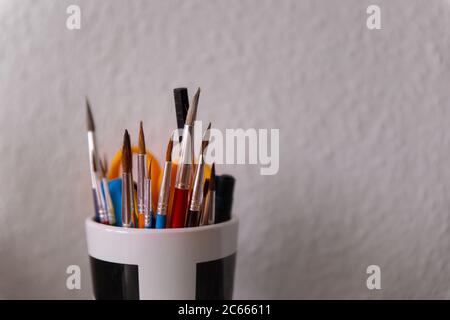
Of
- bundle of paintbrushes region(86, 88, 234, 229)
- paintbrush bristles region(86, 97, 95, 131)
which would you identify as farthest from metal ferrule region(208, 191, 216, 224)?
paintbrush bristles region(86, 97, 95, 131)

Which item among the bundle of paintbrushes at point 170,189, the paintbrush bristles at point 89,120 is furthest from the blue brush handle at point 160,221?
the paintbrush bristles at point 89,120

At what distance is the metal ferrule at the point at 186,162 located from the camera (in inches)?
14.2

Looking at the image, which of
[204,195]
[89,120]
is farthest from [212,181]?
[89,120]

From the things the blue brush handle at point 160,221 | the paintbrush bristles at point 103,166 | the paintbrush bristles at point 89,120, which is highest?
the paintbrush bristles at point 89,120

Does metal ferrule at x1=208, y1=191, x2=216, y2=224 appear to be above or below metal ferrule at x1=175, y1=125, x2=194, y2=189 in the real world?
below

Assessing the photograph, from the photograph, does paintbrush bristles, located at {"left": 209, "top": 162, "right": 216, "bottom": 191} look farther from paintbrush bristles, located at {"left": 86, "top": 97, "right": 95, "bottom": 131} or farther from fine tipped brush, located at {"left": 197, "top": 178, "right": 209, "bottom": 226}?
paintbrush bristles, located at {"left": 86, "top": 97, "right": 95, "bottom": 131}

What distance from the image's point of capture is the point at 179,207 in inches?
14.2

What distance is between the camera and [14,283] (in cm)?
45

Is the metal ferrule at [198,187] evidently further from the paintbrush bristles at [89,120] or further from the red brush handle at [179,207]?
the paintbrush bristles at [89,120]

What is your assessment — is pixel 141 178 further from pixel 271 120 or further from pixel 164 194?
pixel 271 120

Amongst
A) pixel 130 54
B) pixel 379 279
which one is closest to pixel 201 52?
pixel 130 54

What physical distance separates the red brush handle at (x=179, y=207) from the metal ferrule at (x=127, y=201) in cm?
3

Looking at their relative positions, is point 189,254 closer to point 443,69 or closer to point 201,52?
point 201,52

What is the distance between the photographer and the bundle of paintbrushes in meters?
0.36
